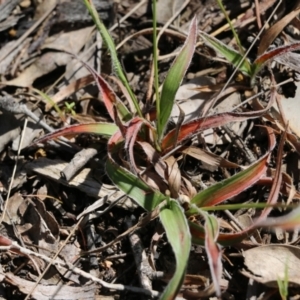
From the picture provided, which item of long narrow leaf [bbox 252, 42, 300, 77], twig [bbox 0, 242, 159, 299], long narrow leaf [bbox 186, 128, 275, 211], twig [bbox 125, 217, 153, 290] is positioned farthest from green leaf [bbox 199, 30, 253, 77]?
twig [bbox 0, 242, 159, 299]

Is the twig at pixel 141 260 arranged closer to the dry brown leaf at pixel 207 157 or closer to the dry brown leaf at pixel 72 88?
the dry brown leaf at pixel 207 157

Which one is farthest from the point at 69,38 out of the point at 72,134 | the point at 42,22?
the point at 72,134

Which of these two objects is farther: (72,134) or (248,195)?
(72,134)

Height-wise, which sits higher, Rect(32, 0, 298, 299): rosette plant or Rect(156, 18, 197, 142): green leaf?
Rect(156, 18, 197, 142): green leaf

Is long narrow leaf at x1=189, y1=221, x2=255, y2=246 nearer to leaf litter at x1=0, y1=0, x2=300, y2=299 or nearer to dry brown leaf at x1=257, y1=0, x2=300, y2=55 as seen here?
leaf litter at x1=0, y1=0, x2=300, y2=299

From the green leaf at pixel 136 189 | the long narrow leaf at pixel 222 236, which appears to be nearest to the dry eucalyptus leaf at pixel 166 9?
the green leaf at pixel 136 189

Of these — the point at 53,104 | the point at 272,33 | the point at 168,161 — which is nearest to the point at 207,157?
the point at 168,161

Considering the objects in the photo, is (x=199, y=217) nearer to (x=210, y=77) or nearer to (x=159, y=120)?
(x=159, y=120)
